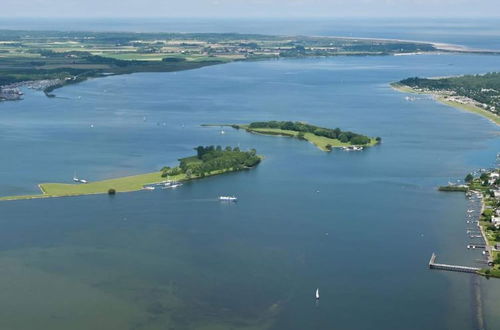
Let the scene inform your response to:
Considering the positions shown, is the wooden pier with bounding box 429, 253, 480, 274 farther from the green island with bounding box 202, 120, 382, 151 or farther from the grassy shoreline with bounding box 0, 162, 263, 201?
the green island with bounding box 202, 120, 382, 151

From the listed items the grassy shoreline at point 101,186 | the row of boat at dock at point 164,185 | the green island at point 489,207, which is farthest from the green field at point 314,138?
the row of boat at dock at point 164,185

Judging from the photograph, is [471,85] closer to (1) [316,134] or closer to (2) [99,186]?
(1) [316,134]

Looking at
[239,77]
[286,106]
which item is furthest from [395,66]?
[286,106]

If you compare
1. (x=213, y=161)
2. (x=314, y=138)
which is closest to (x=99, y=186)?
(x=213, y=161)

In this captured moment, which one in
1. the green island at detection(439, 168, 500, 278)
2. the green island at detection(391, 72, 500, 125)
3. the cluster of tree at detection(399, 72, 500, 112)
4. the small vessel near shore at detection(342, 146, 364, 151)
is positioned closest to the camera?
the green island at detection(439, 168, 500, 278)

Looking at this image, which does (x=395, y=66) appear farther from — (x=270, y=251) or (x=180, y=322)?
(x=180, y=322)

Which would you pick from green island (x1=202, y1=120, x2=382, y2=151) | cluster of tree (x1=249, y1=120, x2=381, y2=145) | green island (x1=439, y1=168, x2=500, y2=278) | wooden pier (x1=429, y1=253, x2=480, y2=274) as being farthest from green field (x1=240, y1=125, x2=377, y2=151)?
wooden pier (x1=429, y1=253, x2=480, y2=274)
